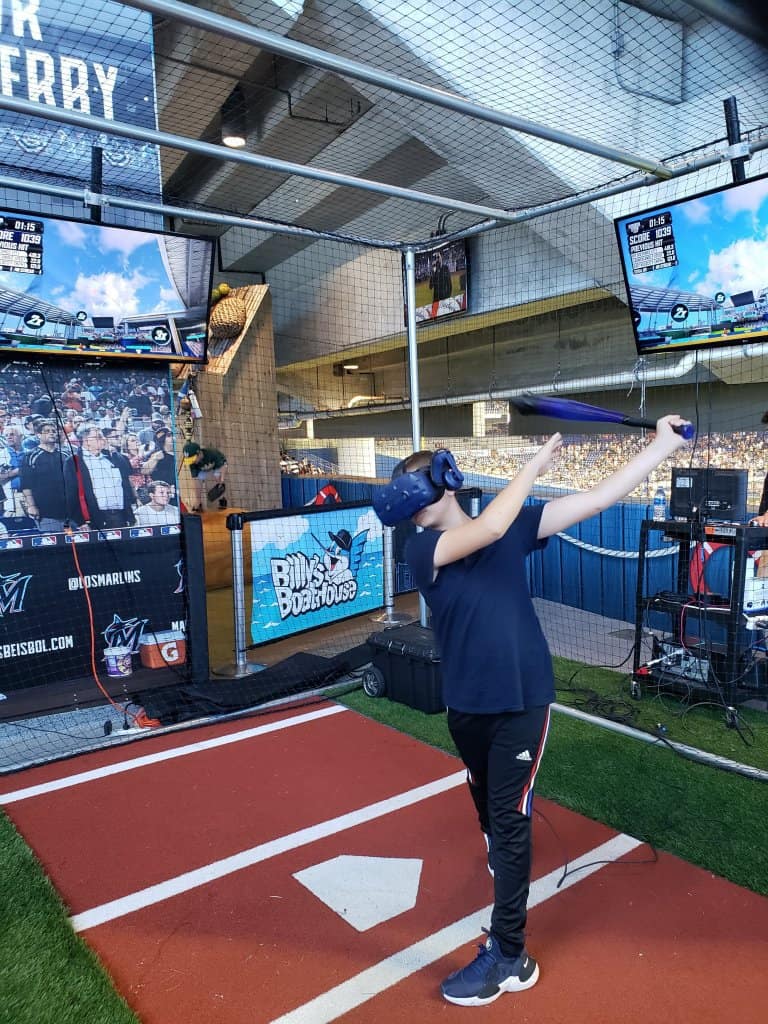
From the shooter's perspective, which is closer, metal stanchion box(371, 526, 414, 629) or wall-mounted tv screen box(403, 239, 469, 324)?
metal stanchion box(371, 526, 414, 629)

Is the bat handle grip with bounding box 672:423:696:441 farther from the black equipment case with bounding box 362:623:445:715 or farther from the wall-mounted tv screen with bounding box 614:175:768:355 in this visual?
the black equipment case with bounding box 362:623:445:715

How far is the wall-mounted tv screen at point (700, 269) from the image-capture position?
4.38 metres

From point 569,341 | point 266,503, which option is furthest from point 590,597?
point 266,503

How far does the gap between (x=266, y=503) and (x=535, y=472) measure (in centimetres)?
1080

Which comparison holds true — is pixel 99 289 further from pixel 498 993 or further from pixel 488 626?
pixel 498 993

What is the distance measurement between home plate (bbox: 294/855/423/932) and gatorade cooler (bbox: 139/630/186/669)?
309 centimetres

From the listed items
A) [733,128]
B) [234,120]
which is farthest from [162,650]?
[234,120]

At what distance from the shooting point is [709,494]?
16.6 ft

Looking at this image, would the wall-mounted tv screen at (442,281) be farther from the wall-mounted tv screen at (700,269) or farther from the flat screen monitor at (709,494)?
the flat screen monitor at (709,494)

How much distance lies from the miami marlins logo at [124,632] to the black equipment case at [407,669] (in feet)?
6.55

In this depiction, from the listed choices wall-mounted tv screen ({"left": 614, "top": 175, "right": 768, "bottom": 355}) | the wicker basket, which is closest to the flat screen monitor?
wall-mounted tv screen ({"left": 614, "top": 175, "right": 768, "bottom": 355})

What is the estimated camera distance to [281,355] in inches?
665

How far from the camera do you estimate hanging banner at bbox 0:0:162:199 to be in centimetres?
474

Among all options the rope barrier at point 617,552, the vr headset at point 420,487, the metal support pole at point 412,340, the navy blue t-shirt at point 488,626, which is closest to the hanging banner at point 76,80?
the metal support pole at point 412,340
